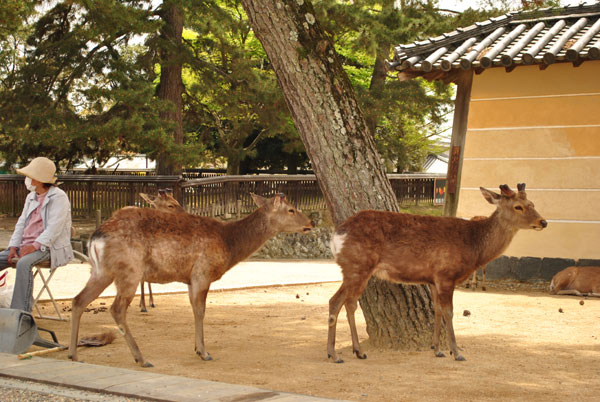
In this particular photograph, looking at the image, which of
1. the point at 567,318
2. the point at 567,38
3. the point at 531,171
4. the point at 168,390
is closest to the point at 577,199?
the point at 531,171

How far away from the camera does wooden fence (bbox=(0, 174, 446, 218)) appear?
1853 centimetres

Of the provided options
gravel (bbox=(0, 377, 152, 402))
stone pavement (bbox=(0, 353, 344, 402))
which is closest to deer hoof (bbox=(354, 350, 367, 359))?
stone pavement (bbox=(0, 353, 344, 402))

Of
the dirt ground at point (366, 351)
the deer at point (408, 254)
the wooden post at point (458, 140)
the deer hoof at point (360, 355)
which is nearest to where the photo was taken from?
the dirt ground at point (366, 351)

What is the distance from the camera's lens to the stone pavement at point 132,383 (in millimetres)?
4719

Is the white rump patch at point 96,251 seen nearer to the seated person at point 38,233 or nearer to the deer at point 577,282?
the seated person at point 38,233

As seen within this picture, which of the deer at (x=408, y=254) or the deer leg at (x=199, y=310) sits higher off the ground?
the deer at (x=408, y=254)

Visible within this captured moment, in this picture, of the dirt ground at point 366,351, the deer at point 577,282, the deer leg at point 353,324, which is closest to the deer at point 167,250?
the dirt ground at point 366,351

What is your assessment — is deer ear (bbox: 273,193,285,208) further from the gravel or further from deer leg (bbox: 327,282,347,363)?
the gravel

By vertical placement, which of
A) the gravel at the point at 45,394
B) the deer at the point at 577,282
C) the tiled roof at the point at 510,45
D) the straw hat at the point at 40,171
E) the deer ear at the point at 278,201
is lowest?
the deer at the point at 577,282

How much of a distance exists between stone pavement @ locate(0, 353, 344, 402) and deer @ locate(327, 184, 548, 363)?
176 centimetres

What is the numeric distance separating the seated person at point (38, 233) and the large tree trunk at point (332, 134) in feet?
7.65

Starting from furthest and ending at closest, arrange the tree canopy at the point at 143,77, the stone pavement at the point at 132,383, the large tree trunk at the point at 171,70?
the large tree trunk at the point at 171,70 < the tree canopy at the point at 143,77 < the stone pavement at the point at 132,383

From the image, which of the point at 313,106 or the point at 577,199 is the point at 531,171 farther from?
the point at 313,106

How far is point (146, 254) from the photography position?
6.46 metres
